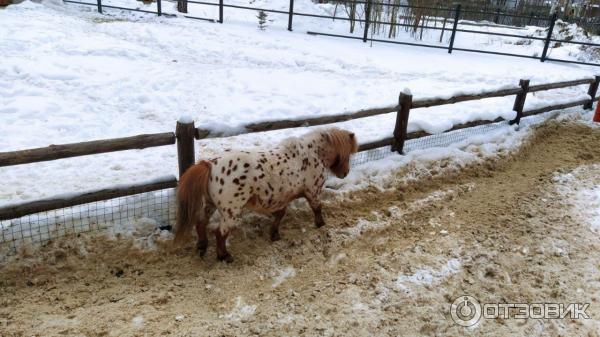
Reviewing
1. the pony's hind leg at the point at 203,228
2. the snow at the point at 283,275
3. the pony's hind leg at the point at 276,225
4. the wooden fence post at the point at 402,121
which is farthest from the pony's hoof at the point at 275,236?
the wooden fence post at the point at 402,121

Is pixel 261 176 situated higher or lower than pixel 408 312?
higher

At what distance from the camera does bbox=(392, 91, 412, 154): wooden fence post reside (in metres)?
5.51

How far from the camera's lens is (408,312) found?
3180mm

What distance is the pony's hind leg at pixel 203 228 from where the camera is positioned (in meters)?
3.60

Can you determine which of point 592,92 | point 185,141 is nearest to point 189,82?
point 185,141

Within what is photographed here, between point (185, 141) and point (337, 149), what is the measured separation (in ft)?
4.54

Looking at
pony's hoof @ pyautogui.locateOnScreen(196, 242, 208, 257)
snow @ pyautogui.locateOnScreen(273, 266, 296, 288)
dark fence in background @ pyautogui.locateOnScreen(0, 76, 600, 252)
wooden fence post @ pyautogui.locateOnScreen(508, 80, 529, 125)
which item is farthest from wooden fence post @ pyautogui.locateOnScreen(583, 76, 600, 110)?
pony's hoof @ pyautogui.locateOnScreen(196, 242, 208, 257)

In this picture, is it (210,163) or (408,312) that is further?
(210,163)

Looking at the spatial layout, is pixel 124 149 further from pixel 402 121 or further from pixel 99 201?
pixel 402 121

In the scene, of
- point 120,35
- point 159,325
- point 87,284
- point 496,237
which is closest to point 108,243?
point 87,284

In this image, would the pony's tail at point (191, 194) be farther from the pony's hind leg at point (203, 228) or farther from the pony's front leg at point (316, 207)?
the pony's front leg at point (316, 207)

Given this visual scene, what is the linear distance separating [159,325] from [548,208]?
4051 millimetres

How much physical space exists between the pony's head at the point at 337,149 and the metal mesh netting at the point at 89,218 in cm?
150

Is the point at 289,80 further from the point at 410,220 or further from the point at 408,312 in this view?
the point at 408,312
